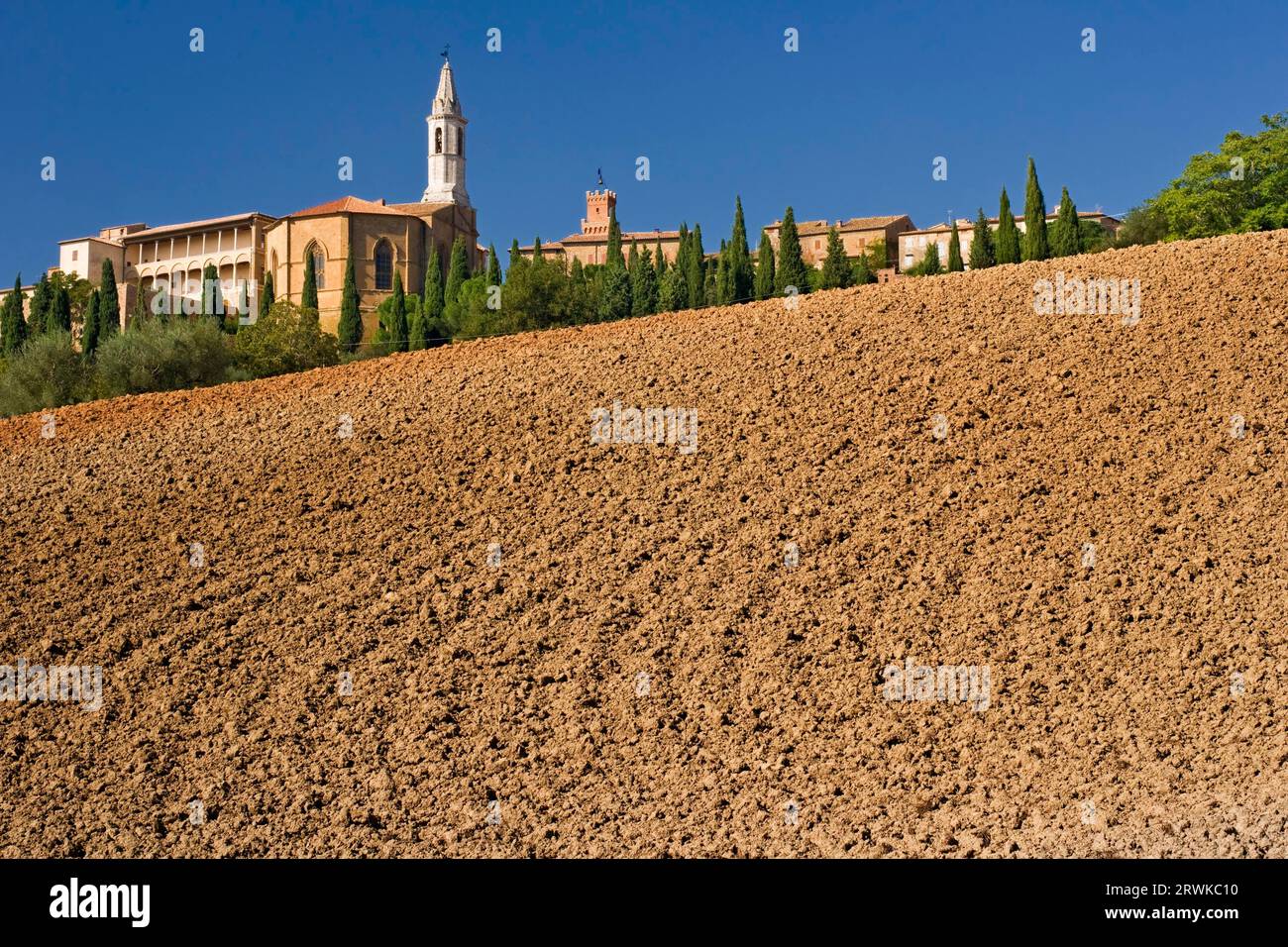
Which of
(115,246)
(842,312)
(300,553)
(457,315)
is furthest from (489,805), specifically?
(115,246)

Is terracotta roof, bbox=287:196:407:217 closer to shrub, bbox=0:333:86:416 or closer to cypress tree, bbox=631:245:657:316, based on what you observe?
cypress tree, bbox=631:245:657:316

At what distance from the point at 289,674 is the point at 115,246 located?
95.7 m

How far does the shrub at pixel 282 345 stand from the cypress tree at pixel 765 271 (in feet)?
96.9

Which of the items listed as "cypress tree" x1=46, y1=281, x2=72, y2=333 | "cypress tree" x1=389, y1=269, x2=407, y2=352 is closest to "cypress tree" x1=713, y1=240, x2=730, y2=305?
"cypress tree" x1=389, y1=269, x2=407, y2=352

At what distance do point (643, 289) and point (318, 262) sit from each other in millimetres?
28279

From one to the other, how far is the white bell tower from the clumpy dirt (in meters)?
82.0

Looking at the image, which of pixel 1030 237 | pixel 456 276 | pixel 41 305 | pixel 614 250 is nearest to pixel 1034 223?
pixel 1030 237

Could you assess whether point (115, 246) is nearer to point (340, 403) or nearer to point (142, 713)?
point (340, 403)

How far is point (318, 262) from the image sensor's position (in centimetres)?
8144

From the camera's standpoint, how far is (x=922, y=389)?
14273 millimetres

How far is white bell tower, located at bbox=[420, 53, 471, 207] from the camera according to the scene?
95812 millimetres

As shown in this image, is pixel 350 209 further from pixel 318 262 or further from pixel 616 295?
pixel 616 295

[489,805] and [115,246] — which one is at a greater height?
[115,246]

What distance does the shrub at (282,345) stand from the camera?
1191 inches
